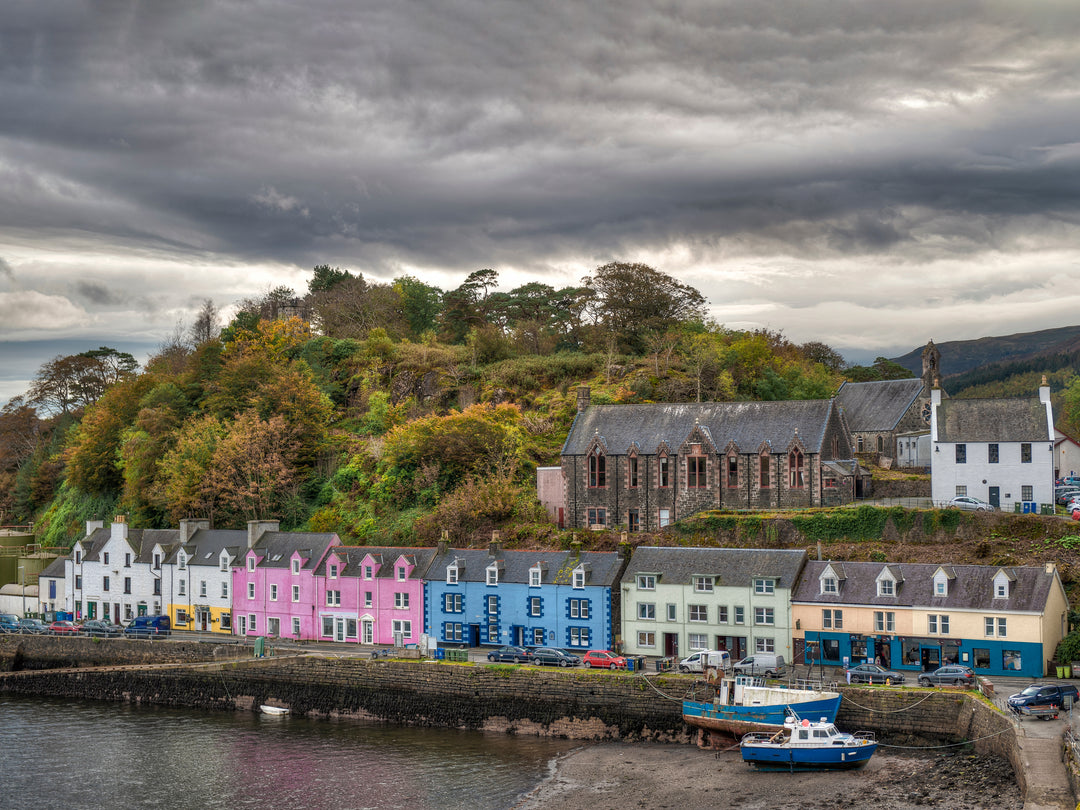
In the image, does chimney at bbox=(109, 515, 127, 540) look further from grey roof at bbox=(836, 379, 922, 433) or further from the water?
grey roof at bbox=(836, 379, 922, 433)

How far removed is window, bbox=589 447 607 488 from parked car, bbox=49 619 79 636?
102 feet

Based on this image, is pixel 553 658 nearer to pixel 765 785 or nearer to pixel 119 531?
pixel 765 785

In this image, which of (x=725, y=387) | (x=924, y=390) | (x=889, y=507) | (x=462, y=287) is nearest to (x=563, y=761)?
(x=889, y=507)

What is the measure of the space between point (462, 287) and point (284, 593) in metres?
49.7

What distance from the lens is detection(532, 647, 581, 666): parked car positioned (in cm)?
4588

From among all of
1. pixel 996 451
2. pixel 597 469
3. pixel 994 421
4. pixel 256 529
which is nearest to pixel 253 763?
pixel 256 529

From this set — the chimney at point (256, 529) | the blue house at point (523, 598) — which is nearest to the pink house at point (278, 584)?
the chimney at point (256, 529)

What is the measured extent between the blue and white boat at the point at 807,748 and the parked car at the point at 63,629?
4105 cm

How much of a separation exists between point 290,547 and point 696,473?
924 inches

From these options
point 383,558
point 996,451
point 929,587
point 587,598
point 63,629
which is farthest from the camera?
point 63,629

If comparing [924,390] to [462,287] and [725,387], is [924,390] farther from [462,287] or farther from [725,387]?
[462,287]

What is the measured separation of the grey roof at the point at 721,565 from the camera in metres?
46.9

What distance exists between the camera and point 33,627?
61.9 m

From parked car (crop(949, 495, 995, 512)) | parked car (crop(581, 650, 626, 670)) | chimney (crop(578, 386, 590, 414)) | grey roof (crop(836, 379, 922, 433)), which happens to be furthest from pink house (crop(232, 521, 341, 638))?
grey roof (crop(836, 379, 922, 433))
